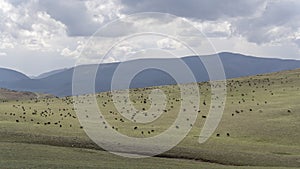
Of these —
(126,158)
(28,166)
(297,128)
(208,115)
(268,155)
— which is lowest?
(28,166)

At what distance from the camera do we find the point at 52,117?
70.2m

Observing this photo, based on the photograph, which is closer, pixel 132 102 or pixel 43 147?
pixel 43 147

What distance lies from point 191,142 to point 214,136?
7.00m

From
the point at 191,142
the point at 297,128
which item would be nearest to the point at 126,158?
the point at 191,142

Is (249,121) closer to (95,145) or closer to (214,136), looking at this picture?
(214,136)

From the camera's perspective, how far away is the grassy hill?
1451 inches

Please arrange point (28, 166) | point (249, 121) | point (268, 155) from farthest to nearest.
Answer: point (249, 121), point (268, 155), point (28, 166)

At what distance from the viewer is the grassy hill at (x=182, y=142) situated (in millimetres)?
36844

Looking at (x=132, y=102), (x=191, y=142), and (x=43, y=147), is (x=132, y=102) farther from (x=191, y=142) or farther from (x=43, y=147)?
(x=43, y=147)

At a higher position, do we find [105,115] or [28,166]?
[105,115]

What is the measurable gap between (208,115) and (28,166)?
42.6m

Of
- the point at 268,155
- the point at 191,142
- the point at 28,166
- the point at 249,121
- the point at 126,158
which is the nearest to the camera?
the point at 28,166

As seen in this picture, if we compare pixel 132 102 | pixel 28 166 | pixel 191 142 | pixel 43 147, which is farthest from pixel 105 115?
pixel 28 166

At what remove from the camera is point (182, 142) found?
162 feet
